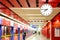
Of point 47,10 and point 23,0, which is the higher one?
point 23,0

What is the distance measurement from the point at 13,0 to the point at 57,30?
10777 millimetres

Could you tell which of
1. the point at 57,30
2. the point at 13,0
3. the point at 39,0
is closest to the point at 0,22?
the point at 13,0

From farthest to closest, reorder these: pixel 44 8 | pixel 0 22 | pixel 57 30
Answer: pixel 57 30, pixel 0 22, pixel 44 8

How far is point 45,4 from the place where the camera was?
778 cm

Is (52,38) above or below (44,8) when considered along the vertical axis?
below

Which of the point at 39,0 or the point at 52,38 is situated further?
the point at 52,38

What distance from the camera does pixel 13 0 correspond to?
26.1 ft

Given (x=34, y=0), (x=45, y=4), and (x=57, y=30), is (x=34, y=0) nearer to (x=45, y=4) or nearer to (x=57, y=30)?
(x=45, y=4)

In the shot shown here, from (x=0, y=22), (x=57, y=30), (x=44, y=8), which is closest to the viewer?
(x=44, y=8)

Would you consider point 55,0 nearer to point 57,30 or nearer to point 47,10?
point 47,10

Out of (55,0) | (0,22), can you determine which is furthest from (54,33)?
(55,0)

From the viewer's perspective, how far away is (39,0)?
7953mm

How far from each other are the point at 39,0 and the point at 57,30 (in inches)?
410

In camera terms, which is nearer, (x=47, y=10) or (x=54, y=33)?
(x=47, y=10)
